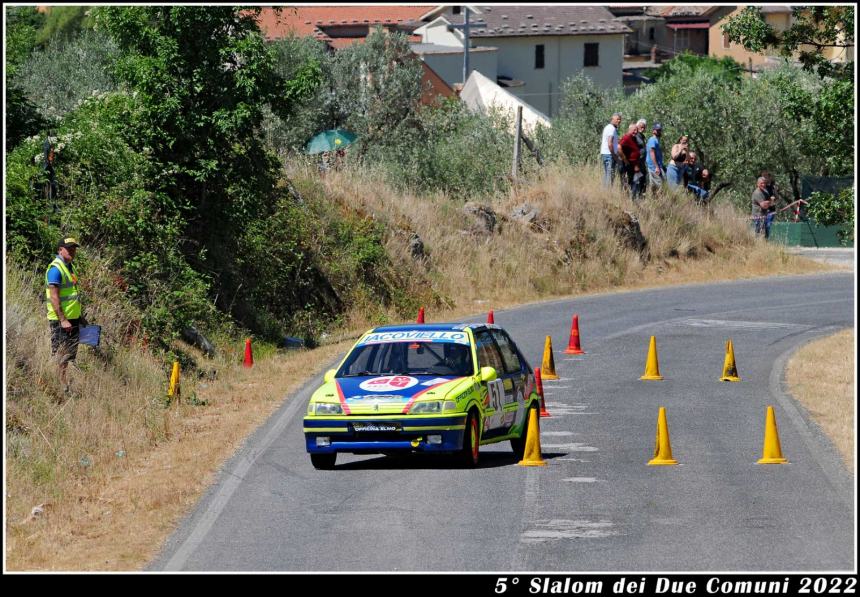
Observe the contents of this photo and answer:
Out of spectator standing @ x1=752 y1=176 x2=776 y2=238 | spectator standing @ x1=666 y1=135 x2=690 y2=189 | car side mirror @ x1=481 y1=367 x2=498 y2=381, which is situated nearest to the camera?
car side mirror @ x1=481 y1=367 x2=498 y2=381

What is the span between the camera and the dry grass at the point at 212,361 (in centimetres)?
1361

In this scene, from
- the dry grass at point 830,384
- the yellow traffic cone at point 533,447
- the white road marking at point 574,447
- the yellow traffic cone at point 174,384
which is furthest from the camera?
the yellow traffic cone at point 174,384

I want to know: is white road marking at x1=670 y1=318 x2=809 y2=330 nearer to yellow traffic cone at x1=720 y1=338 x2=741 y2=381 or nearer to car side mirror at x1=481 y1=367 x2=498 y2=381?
yellow traffic cone at x1=720 y1=338 x2=741 y2=381

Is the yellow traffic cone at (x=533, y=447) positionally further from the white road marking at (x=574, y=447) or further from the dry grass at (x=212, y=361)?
the dry grass at (x=212, y=361)

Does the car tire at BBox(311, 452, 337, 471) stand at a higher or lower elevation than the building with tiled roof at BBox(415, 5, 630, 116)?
lower

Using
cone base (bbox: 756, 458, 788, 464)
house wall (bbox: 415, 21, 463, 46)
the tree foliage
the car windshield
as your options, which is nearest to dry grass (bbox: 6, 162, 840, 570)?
the car windshield

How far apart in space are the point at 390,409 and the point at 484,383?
1.20 metres

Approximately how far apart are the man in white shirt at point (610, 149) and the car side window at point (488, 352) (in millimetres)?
20778

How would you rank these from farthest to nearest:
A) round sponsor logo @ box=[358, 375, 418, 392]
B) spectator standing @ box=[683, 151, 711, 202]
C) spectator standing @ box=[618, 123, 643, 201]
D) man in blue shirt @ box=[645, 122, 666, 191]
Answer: spectator standing @ box=[683, 151, 711, 202] < man in blue shirt @ box=[645, 122, 666, 191] < spectator standing @ box=[618, 123, 643, 201] < round sponsor logo @ box=[358, 375, 418, 392]

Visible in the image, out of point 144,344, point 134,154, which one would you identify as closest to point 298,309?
point 134,154

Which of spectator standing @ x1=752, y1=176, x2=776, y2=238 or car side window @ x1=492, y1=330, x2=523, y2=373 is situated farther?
spectator standing @ x1=752, y1=176, x2=776, y2=238

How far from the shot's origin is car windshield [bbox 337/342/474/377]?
51.0 ft

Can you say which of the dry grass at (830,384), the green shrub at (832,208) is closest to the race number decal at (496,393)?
the dry grass at (830,384)
